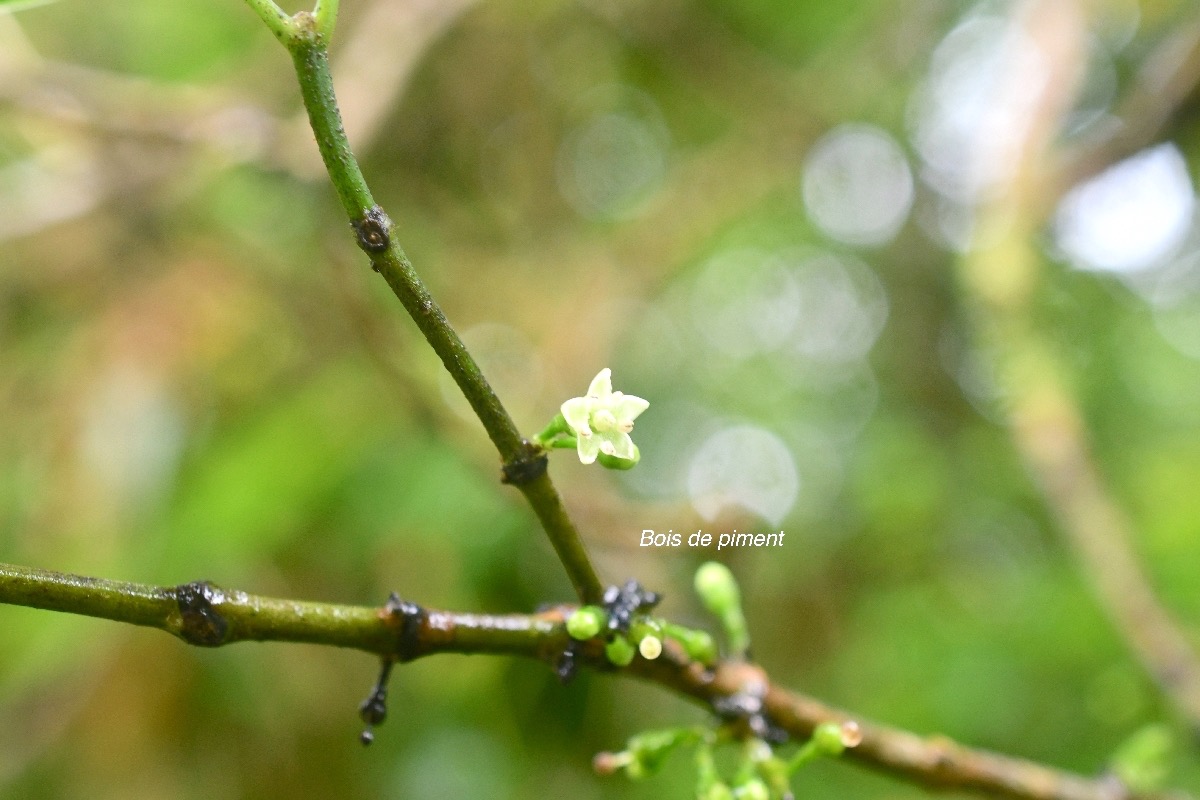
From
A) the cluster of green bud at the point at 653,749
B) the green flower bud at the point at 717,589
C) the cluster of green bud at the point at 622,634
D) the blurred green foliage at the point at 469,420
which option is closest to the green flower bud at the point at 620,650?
the cluster of green bud at the point at 622,634

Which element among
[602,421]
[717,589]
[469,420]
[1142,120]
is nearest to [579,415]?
[602,421]

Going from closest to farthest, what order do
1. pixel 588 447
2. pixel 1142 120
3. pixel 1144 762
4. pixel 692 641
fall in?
1. pixel 588 447
2. pixel 692 641
3. pixel 1144 762
4. pixel 1142 120

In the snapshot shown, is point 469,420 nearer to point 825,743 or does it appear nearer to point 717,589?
point 717,589

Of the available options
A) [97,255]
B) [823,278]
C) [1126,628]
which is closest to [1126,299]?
[823,278]

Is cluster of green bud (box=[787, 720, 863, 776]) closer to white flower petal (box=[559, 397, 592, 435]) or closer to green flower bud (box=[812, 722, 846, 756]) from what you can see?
green flower bud (box=[812, 722, 846, 756])

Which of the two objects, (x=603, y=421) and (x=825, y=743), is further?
(x=825, y=743)

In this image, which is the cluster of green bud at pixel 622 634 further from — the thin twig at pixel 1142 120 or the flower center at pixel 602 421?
the thin twig at pixel 1142 120

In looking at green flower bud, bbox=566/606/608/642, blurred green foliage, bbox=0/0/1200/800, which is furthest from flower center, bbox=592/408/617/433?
blurred green foliage, bbox=0/0/1200/800
